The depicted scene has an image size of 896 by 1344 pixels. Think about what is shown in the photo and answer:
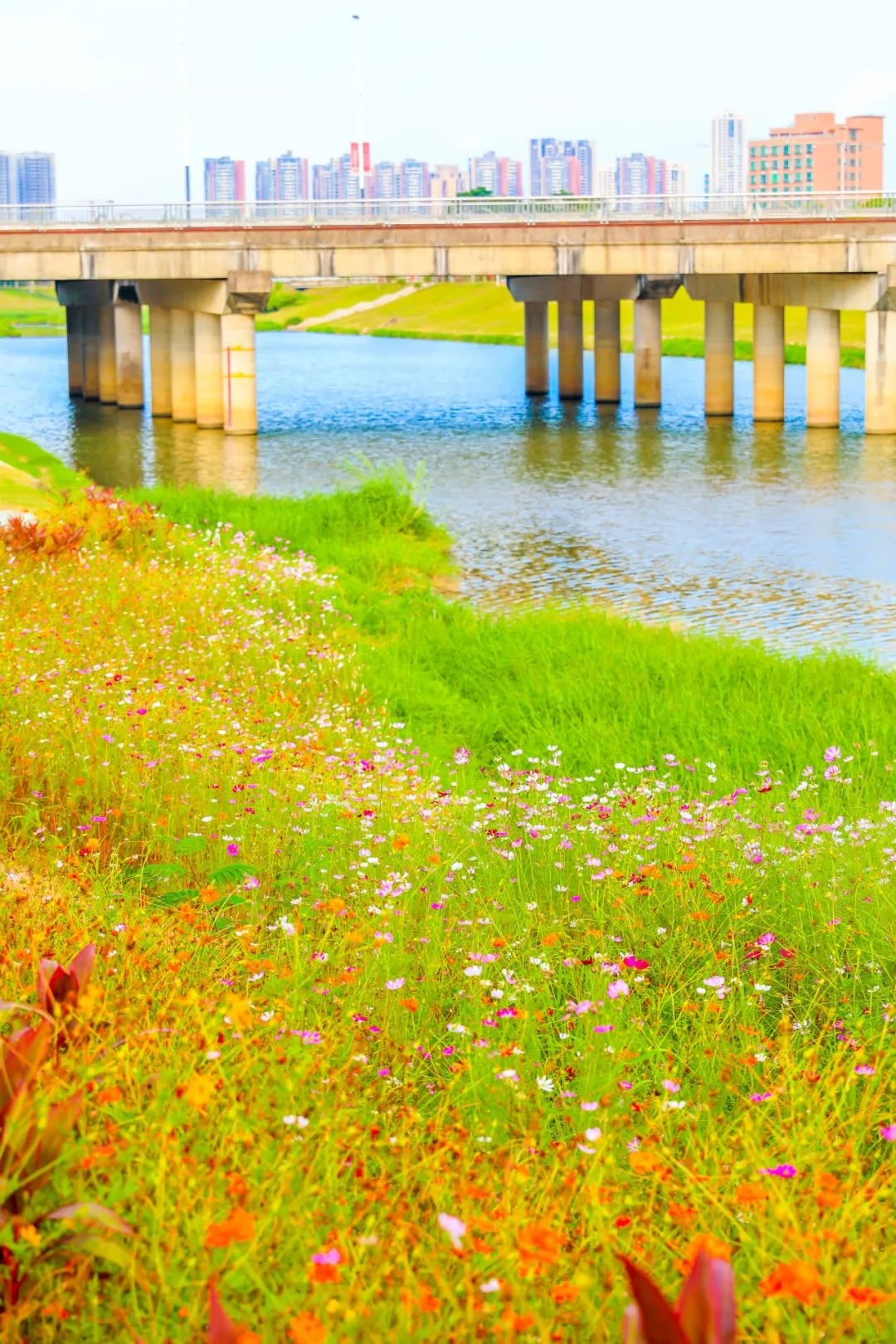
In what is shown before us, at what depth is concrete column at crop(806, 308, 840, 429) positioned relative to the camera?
151 ft

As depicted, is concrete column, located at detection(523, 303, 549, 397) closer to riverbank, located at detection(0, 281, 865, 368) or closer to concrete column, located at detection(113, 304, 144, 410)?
concrete column, located at detection(113, 304, 144, 410)

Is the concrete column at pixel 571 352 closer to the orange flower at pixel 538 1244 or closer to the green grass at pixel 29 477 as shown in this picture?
the green grass at pixel 29 477

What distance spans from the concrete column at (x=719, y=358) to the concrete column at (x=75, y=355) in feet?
78.0

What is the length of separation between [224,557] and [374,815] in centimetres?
1093

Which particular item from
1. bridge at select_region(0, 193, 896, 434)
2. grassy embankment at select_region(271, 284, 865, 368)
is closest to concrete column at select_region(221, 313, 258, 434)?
bridge at select_region(0, 193, 896, 434)

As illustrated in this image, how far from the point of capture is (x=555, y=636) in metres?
17.2

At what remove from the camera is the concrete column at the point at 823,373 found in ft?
151

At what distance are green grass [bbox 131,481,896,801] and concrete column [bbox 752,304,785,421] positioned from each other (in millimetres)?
30589

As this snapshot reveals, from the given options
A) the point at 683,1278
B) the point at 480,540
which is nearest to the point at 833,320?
the point at 480,540

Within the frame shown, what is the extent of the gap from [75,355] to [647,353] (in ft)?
72.5

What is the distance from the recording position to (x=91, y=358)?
62.2 m

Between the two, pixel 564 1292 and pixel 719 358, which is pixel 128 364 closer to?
pixel 719 358

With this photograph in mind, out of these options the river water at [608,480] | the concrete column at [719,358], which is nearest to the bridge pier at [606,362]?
the river water at [608,480]

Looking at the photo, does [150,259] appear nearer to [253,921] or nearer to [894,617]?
[894,617]
